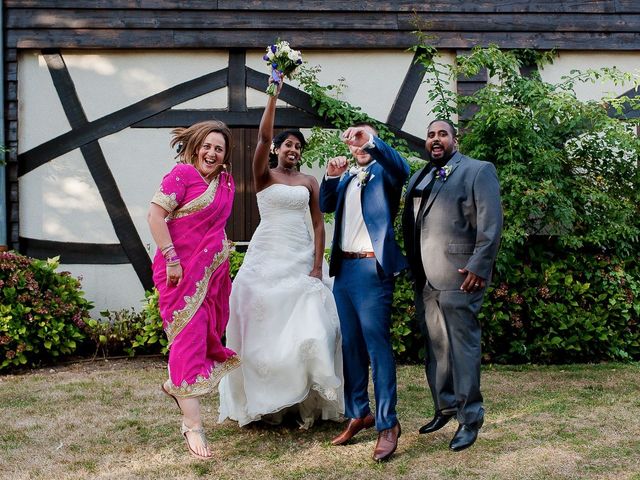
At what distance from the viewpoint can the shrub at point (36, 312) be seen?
233 inches

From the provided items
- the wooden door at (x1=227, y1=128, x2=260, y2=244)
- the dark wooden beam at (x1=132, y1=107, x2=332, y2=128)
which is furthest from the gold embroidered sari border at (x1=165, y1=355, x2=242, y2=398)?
the dark wooden beam at (x1=132, y1=107, x2=332, y2=128)

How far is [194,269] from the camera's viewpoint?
363 centimetres

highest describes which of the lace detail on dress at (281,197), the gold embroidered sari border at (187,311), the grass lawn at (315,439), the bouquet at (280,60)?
the bouquet at (280,60)

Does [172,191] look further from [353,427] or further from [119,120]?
[119,120]

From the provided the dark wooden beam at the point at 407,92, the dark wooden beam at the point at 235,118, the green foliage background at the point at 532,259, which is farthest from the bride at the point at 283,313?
the dark wooden beam at the point at 407,92

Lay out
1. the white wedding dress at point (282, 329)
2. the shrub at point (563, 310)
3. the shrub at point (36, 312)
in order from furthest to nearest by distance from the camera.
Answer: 1. the shrub at point (563, 310)
2. the shrub at point (36, 312)
3. the white wedding dress at point (282, 329)

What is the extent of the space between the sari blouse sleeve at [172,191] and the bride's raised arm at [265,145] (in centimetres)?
51

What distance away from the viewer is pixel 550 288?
630 centimetres

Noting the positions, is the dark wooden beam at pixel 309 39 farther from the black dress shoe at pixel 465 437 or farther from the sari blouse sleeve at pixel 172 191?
the black dress shoe at pixel 465 437

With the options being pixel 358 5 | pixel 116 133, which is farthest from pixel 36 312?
pixel 358 5

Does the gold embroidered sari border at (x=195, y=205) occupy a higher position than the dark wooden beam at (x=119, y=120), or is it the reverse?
the dark wooden beam at (x=119, y=120)

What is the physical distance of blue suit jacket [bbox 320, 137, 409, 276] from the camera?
3615mm

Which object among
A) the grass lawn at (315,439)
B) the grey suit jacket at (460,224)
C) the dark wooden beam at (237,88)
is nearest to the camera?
the grass lawn at (315,439)

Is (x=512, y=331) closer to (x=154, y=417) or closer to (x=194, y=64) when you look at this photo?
(x=154, y=417)
